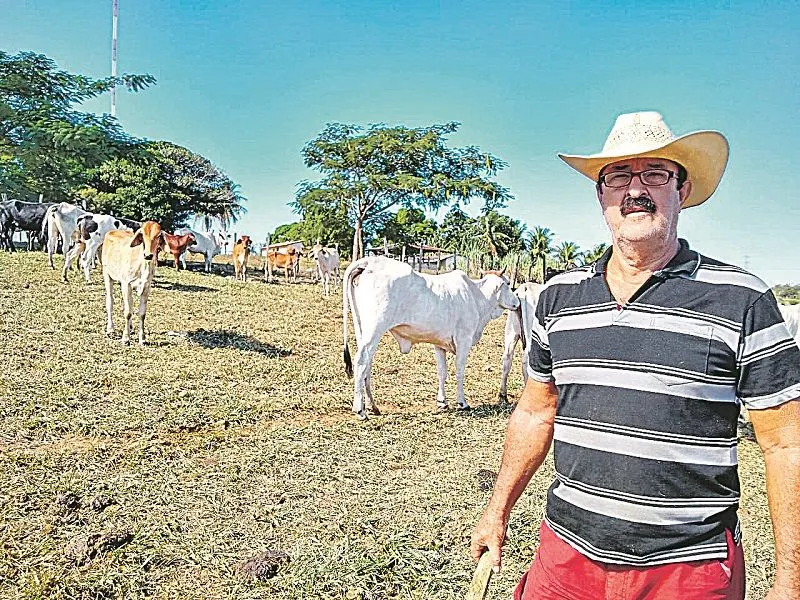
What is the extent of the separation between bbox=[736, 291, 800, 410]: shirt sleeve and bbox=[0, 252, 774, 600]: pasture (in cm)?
232

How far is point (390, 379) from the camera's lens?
928cm

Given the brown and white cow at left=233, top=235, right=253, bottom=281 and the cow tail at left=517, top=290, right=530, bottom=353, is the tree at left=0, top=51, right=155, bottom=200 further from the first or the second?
the brown and white cow at left=233, top=235, right=253, bottom=281

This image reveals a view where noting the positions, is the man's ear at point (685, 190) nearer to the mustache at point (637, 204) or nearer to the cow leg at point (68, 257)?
the mustache at point (637, 204)

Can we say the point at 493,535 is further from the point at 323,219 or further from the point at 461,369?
the point at 323,219

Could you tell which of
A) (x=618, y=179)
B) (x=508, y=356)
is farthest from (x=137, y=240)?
(x=618, y=179)

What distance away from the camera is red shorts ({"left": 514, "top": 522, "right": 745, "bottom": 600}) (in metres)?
1.67

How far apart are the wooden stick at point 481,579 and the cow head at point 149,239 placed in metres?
8.70

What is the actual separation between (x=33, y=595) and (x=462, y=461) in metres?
3.52

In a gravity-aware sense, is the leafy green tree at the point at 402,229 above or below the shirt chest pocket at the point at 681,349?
above

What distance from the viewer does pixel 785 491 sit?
5.35 feet

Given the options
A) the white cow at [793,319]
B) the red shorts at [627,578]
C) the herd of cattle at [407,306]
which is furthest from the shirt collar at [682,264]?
the white cow at [793,319]

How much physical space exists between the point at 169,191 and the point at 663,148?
1285 inches

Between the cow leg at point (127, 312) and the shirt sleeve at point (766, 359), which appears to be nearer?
the shirt sleeve at point (766, 359)

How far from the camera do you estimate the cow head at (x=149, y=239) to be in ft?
31.9
